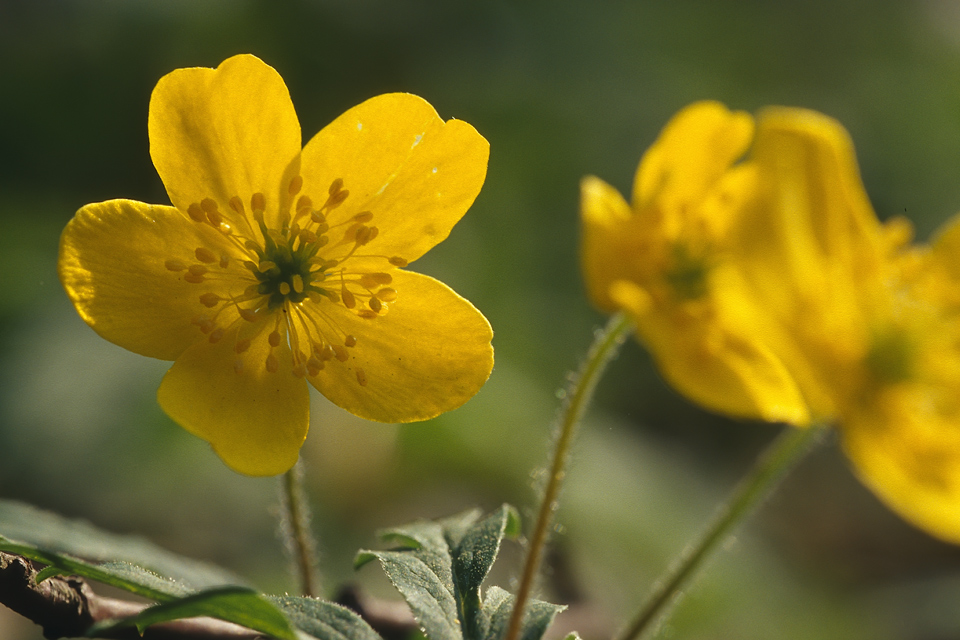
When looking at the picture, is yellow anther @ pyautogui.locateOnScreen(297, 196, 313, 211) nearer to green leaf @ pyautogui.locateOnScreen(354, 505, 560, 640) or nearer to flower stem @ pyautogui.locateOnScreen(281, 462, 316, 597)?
flower stem @ pyautogui.locateOnScreen(281, 462, 316, 597)

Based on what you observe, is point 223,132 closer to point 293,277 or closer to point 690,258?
point 293,277

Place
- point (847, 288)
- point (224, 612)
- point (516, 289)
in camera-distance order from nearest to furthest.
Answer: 1. point (224, 612)
2. point (847, 288)
3. point (516, 289)

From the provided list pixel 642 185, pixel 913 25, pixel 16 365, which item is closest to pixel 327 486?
pixel 16 365

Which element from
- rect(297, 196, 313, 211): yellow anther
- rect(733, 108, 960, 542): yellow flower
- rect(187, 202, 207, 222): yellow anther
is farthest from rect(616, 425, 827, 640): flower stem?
rect(187, 202, 207, 222): yellow anther

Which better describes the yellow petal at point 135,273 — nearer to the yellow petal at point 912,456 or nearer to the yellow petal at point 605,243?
the yellow petal at point 605,243

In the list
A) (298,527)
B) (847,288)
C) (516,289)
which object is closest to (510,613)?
(298,527)

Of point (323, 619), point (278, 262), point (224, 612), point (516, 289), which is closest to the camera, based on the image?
point (224, 612)

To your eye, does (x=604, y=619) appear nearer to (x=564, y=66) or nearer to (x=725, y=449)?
(x=725, y=449)
